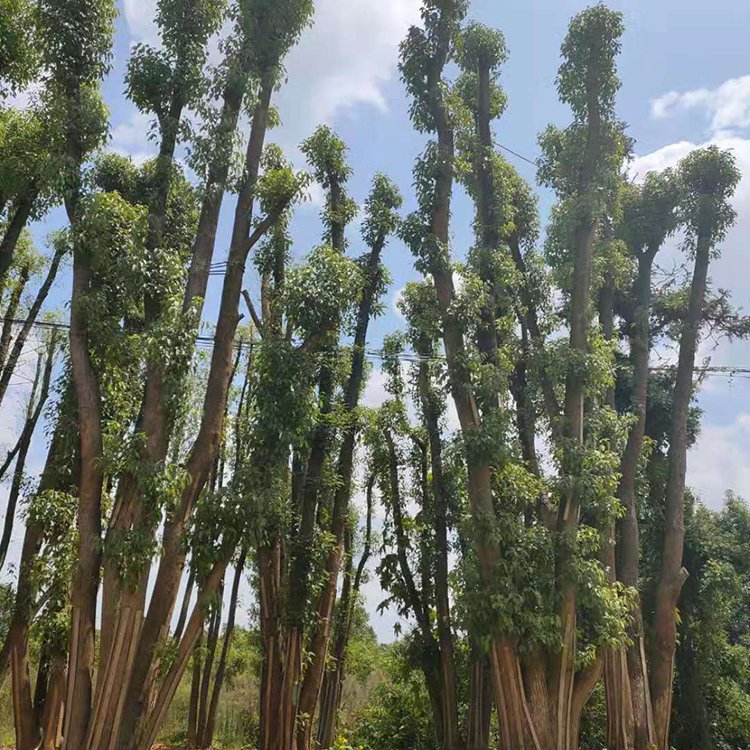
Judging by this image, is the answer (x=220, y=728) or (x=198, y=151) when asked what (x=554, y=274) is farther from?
(x=220, y=728)

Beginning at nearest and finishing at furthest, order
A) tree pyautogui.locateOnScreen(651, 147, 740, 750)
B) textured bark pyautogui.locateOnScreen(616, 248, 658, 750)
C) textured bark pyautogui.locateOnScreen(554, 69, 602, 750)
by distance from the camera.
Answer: textured bark pyautogui.locateOnScreen(554, 69, 602, 750) < textured bark pyautogui.locateOnScreen(616, 248, 658, 750) < tree pyautogui.locateOnScreen(651, 147, 740, 750)

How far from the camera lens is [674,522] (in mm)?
12164

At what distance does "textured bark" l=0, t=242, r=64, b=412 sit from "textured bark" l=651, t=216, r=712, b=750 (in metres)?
10.8

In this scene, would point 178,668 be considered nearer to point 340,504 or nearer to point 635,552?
point 340,504

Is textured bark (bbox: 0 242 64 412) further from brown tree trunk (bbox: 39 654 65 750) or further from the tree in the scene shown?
the tree

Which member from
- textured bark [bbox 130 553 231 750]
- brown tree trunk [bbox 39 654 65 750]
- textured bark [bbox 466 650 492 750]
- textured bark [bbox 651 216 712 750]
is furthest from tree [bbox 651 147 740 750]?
brown tree trunk [bbox 39 654 65 750]

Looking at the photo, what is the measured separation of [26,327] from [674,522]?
1148cm

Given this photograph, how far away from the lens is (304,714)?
1056 centimetres

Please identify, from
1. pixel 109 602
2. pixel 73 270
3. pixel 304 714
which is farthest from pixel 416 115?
pixel 304 714

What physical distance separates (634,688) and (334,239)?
8.66 metres

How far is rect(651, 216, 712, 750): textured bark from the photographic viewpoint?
11.5 metres

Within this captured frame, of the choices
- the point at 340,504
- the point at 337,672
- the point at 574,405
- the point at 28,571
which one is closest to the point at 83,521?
the point at 28,571

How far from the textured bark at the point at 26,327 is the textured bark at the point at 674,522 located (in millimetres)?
10817

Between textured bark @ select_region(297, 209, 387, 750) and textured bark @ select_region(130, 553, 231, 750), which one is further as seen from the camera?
textured bark @ select_region(297, 209, 387, 750)
